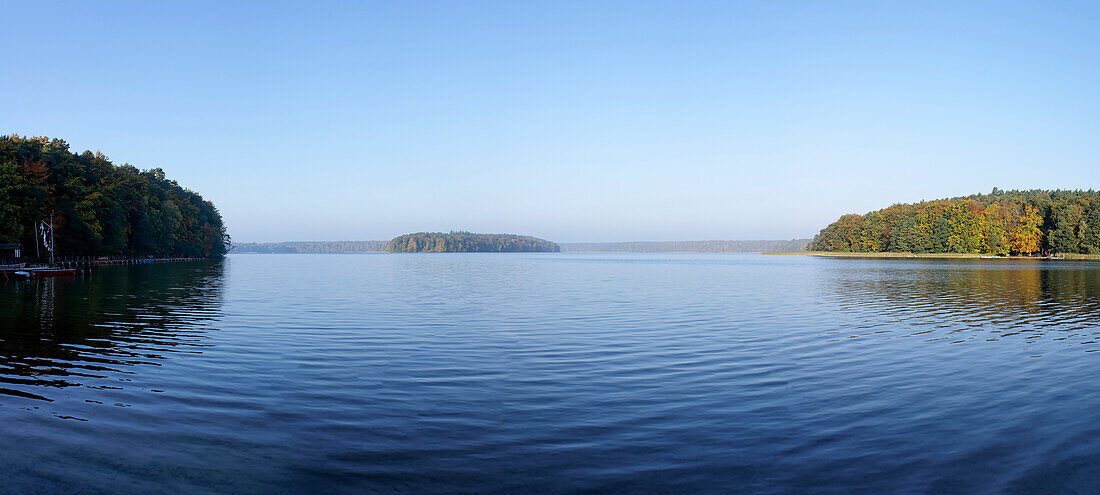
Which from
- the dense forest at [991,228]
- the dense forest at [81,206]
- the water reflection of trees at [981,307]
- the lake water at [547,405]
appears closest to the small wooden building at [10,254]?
the dense forest at [81,206]

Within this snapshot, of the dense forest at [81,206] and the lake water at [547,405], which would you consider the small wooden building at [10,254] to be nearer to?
the dense forest at [81,206]

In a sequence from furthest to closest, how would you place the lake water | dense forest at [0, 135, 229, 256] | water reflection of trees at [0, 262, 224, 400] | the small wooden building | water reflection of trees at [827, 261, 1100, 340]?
dense forest at [0, 135, 229, 256], the small wooden building, water reflection of trees at [827, 261, 1100, 340], water reflection of trees at [0, 262, 224, 400], the lake water

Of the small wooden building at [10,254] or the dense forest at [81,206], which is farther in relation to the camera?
the dense forest at [81,206]

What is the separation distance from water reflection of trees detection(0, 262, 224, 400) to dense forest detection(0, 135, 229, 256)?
129ft

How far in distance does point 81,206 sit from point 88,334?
74381 mm

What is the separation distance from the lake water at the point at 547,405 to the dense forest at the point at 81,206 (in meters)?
54.5

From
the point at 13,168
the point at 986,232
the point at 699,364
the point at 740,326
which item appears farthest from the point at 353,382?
the point at 986,232

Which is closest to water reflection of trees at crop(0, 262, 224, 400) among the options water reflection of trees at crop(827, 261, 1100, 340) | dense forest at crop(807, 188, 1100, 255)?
water reflection of trees at crop(827, 261, 1100, 340)

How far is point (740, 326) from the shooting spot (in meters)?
21.2

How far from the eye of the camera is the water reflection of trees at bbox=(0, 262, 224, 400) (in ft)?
41.6

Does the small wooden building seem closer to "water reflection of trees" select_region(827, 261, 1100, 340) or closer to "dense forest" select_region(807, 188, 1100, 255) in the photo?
"water reflection of trees" select_region(827, 261, 1100, 340)

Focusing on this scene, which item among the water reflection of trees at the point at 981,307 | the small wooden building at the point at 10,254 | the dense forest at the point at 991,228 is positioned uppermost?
the dense forest at the point at 991,228

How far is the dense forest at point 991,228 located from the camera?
128m

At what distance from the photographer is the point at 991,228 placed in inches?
5472
